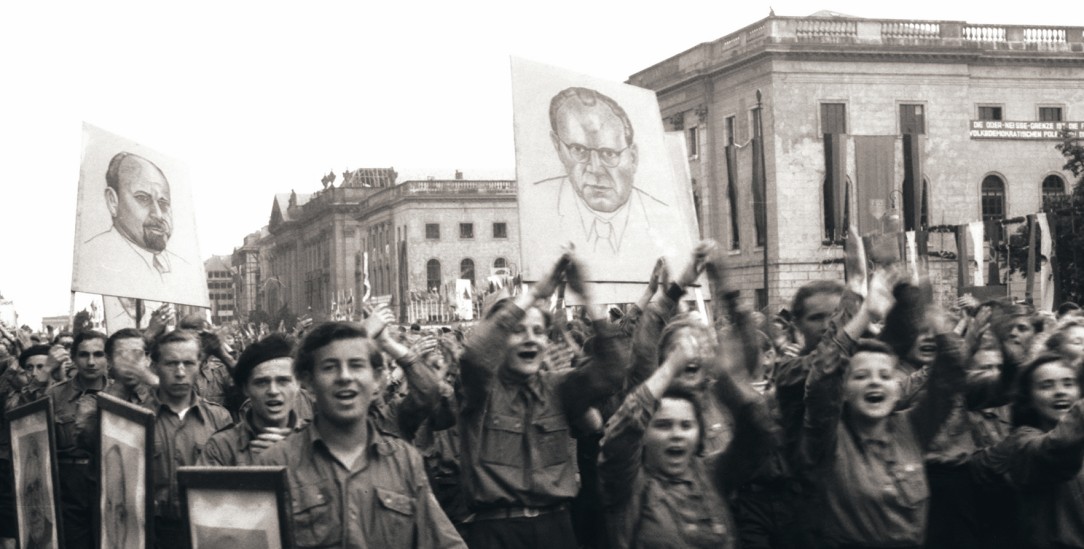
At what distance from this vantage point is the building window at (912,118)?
54.3 m

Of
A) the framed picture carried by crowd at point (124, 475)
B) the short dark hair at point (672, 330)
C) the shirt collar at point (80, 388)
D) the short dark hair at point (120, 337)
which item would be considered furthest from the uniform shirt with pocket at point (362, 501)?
the shirt collar at point (80, 388)

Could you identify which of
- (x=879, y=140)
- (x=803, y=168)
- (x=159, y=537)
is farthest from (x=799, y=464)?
(x=803, y=168)

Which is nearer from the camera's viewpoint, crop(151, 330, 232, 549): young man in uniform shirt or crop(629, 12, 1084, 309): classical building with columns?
crop(151, 330, 232, 549): young man in uniform shirt

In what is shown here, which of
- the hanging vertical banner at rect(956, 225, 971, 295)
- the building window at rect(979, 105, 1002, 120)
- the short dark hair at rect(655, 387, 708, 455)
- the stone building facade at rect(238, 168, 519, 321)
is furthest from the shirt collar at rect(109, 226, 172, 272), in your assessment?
the stone building facade at rect(238, 168, 519, 321)

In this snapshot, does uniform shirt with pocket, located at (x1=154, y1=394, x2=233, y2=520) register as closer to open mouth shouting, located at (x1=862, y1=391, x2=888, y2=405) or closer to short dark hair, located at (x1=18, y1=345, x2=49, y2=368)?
open mouth shouting, located at (x1=862, y1=391, x2=888, y2=405)

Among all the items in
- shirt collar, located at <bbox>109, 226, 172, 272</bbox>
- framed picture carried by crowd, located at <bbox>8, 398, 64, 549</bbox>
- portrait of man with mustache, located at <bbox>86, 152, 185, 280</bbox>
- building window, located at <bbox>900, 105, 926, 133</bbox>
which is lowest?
framed picture carried by crowd, located at <bbox>8, 398, 64, 549</bbox>

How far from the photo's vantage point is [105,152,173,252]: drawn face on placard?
11734mm

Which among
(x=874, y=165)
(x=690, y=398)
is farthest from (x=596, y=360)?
(x=874, y=165)

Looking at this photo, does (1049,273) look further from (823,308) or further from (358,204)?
(358,204)

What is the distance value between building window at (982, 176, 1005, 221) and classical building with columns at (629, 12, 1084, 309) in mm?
42

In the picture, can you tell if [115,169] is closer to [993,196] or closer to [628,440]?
[628,440]

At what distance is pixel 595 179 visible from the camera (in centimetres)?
899

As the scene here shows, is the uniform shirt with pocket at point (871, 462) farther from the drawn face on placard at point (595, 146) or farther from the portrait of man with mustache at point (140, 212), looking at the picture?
the portrait of man with mustache at point (140, 212)

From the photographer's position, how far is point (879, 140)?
41.7 metres
